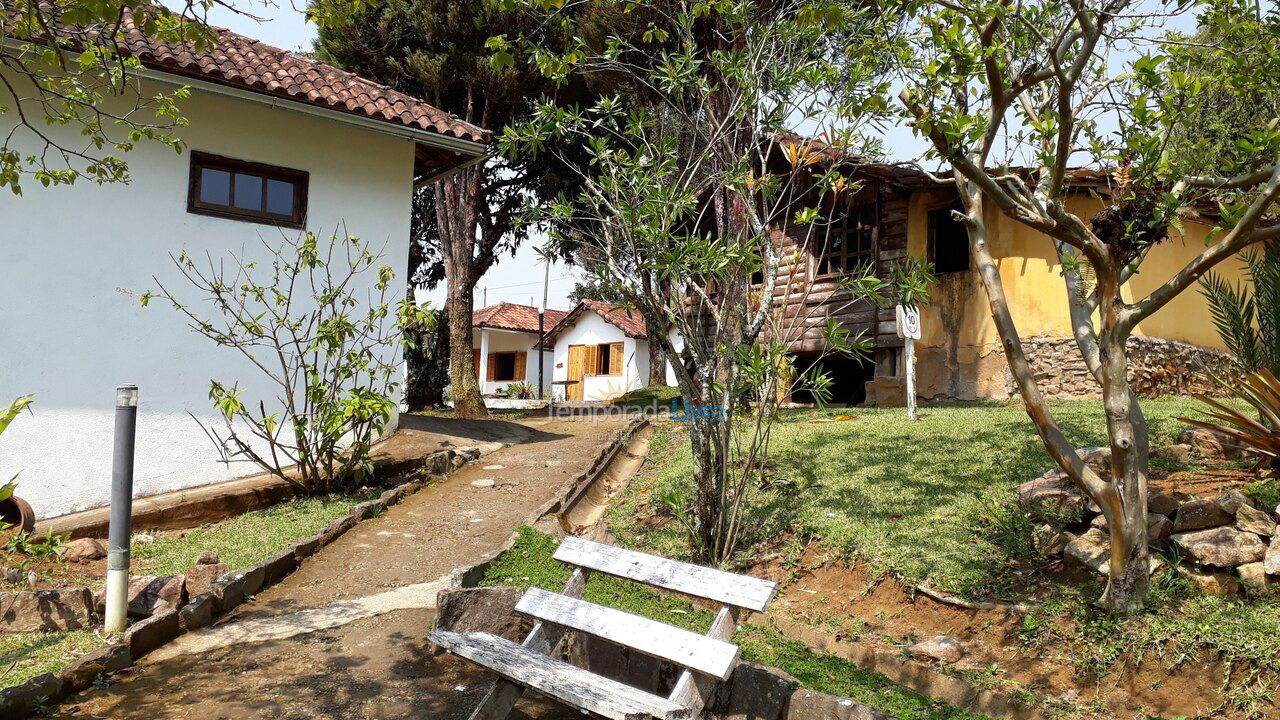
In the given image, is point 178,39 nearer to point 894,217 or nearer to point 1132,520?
point 1132,520

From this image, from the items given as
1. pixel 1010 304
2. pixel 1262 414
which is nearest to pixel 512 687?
pixel 1262 414

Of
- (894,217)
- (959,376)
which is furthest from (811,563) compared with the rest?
(894,217)

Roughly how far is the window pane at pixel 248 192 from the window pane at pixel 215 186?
90 mm

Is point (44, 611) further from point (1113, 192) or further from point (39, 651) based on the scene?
point (1113, 192)

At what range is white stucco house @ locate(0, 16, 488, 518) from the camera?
764 cm

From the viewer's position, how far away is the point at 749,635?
488 centimetres

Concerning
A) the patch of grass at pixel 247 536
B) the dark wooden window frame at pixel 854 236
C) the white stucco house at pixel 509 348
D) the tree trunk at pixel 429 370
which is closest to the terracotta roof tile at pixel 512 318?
the white stucco house at pixel 509 348

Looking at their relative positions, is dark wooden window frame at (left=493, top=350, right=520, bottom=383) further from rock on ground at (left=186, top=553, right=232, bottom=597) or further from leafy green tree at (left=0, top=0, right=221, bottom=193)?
rock on ground at (left=186, top=553, right=232, bottom=597)

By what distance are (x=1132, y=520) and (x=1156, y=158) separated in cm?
188

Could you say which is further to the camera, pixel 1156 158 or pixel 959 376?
pixel 959 376

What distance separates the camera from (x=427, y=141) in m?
9.62

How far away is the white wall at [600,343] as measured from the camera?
27.7 metres

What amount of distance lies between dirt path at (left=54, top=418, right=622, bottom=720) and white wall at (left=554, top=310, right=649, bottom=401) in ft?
63.7

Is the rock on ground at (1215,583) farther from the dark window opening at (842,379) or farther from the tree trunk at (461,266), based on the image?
the tree trunk at (461,266)
